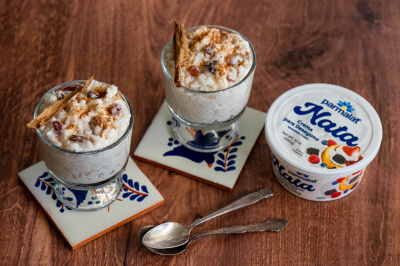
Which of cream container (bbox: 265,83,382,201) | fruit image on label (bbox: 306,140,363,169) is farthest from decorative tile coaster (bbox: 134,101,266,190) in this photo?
fruit image on label (bbox: 306,140,363,169)

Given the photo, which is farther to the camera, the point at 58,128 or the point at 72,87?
the point at 72,87

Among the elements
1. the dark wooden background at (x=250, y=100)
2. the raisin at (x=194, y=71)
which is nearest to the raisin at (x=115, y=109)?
the raisin at (x=194, y=71)

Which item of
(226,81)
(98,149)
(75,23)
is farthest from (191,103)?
(75,23)

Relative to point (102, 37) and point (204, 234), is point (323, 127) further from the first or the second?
point (102, 37)

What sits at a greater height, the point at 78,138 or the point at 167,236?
A: the point at 78,138

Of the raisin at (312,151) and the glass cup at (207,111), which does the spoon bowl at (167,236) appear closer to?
the glass cup at (207,111)

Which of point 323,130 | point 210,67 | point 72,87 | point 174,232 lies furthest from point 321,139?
point 72,87

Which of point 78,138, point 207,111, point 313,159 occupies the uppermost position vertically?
point 78,138

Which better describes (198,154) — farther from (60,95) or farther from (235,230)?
(60,95)
